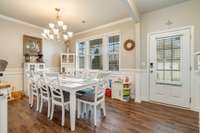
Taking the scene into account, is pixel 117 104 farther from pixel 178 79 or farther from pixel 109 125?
pixel 178 79

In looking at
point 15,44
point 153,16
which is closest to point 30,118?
point 15,44

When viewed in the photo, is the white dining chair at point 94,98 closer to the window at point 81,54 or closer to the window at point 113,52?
the window at point 113,52

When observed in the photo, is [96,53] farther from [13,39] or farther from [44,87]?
[13,39]

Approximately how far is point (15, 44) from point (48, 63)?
145cm

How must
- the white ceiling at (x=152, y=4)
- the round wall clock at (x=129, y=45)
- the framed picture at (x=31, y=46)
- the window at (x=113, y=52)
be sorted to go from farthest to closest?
the framed picture at (x=31, y=46) → the window at (x=113, y=52) → the round wall clock at (x=129, y=45) → the white ceiling at (x=152, y=4)

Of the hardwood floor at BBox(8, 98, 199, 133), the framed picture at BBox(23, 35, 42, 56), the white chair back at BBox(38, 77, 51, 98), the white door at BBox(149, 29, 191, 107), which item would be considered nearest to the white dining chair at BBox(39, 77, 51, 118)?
the white chair back at BBox(38, 77, 51, 98)

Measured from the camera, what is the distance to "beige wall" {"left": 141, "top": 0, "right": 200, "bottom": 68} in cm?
294

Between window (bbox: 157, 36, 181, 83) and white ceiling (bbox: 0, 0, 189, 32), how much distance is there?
94cm

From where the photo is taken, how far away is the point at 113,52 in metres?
4.70

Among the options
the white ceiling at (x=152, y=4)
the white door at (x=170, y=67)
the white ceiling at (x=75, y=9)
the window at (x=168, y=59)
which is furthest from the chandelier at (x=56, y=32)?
the window at (x=168, y=59)

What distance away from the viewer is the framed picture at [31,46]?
4758 millimetres

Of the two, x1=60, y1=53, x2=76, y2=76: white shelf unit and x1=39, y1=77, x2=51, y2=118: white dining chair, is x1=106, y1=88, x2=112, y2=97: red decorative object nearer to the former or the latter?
x1=60, y1=53, x2=76, y2=76: white shelf unit

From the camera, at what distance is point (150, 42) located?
3.68m

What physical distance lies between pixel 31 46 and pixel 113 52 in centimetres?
313
